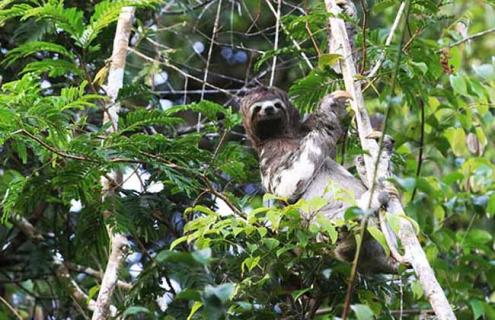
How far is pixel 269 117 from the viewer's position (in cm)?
809

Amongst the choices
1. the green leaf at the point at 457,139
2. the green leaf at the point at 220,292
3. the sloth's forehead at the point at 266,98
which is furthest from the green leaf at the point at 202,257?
the green leaf at the point at 457,139

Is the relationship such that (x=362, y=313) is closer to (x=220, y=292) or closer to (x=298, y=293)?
(x=220, y=292)

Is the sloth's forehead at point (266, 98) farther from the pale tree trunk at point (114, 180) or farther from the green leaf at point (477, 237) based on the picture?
the green leaf at point (477, 237)

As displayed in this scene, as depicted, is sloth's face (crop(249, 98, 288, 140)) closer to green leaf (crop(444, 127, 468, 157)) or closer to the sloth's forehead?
the sloth's forehead

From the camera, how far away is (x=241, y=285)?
19.5 ft

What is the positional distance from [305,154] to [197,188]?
4.57 feet

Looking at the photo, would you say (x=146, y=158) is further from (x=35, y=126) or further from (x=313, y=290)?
(x=313, y=290)

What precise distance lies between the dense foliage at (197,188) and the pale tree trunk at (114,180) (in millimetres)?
116

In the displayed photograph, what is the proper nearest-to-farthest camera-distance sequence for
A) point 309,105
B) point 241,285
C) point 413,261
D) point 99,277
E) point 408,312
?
point 413,261 → point 241,285 → point 309,105 → point 408,312 → point 99,277

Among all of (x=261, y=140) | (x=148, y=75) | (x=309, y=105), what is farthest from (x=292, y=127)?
(x=148, y=75)

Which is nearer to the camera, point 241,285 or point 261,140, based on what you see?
point 241,285

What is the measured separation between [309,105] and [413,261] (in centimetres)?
266

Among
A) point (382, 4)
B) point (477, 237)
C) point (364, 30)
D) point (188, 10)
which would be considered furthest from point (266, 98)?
point (477, 237)

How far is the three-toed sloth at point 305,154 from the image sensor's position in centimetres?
681
